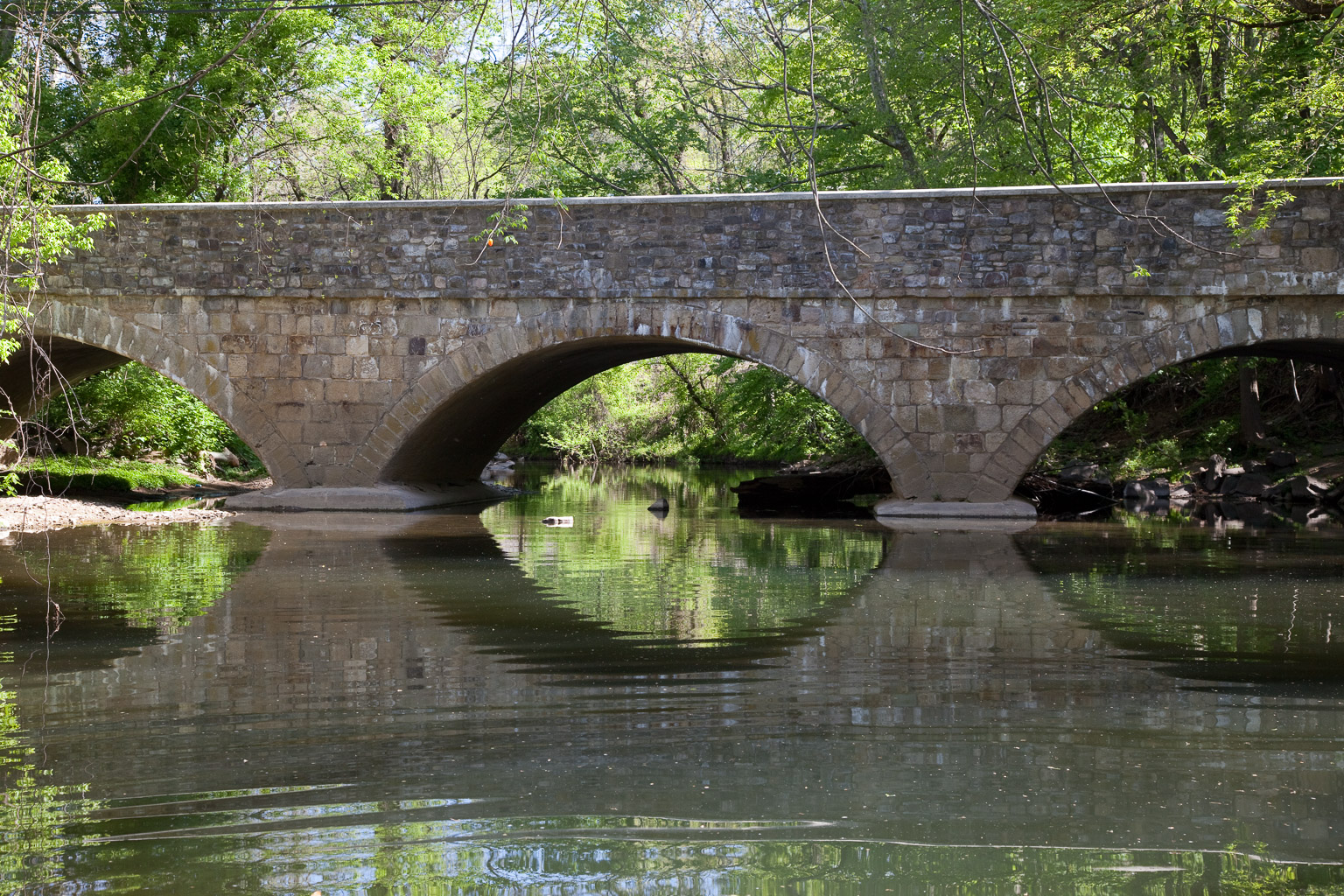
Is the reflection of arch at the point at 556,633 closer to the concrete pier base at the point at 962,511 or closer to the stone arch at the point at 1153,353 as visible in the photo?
the concrete pier base at the point at 962,511

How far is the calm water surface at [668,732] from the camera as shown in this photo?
2812 mm

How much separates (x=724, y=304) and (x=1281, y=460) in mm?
7905

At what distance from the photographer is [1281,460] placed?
1554cm

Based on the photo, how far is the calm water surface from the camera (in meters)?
2.81

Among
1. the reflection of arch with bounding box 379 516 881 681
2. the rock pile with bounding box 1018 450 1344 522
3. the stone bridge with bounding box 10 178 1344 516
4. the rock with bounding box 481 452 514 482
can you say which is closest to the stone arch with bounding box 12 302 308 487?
the stone bridge with bounding box 10 178 1344 516

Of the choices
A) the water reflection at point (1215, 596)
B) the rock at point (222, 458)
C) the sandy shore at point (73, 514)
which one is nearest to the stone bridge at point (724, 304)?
the sandy shore at point (73, 514)

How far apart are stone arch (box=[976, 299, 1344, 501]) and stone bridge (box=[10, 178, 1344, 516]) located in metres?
0.02

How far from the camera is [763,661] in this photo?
506 centimetres

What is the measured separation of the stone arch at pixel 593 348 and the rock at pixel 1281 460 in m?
6.03

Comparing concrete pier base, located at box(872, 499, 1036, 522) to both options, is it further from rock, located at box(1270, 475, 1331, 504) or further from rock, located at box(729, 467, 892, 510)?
rock, located at box(1270, 475, 1331, 504)

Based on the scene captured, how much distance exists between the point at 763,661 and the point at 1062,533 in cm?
662

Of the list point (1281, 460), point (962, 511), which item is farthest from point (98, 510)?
point (1281, 460)

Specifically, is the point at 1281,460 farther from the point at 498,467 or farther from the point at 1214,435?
the point at 498,467

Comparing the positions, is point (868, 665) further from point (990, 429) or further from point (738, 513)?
point (738, 513)
